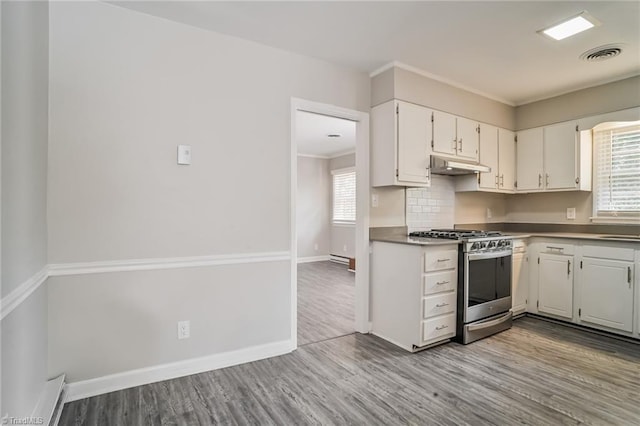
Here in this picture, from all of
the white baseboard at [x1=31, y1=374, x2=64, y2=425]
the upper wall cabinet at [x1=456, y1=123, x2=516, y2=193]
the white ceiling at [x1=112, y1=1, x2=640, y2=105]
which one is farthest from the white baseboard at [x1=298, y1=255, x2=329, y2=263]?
the white baseboard at [x1=31, y1=374, x2=64, y2=425]

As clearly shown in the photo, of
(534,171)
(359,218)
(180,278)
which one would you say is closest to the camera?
(180,278)

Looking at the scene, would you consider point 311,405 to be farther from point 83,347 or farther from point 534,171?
point 534,171

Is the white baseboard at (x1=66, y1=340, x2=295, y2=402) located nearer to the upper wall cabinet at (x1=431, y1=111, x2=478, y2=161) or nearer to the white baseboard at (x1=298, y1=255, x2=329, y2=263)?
the upper wall cabinet at (x1=431, y1=111, x2=478, y2=161)

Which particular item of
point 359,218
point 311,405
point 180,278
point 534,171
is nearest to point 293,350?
point 311,405

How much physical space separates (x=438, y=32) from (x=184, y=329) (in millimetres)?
2924

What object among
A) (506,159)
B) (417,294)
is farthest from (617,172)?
(417,294)

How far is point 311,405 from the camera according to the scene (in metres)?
2.00

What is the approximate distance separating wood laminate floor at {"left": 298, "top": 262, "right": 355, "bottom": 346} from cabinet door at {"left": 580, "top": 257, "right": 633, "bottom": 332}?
2350 mm

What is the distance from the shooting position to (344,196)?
751 centimetres

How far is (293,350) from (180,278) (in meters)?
1.14

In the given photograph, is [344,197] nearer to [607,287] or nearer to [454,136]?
[454,136]

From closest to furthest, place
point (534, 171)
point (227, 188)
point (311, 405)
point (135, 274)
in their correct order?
point (311, 405) → point (135, 274) → point (227, 188) → point (534, 171)

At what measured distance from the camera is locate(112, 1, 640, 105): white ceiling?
2.19m

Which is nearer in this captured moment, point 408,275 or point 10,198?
point 10,198
